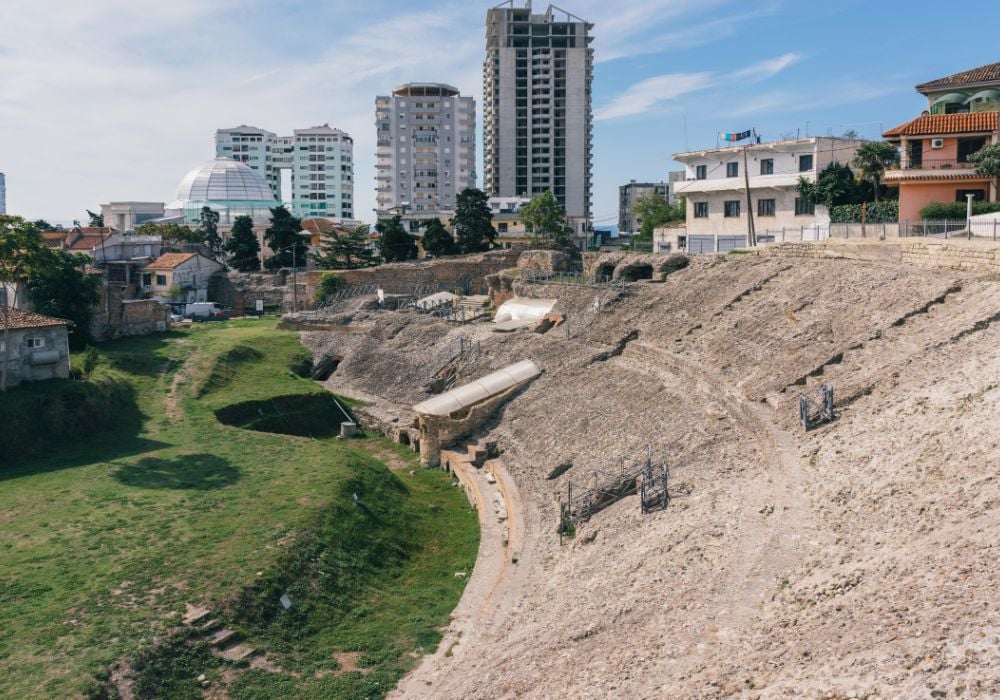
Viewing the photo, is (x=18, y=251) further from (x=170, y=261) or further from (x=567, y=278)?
(x=170, y=261)

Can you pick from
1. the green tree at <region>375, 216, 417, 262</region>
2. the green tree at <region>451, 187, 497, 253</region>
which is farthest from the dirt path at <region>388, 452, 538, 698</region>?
the green tree at <region>375, 216, 417, 262</region>

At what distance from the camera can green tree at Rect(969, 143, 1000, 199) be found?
1623 inches

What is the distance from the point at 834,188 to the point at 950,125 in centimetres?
698

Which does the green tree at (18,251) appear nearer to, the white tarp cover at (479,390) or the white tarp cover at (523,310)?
the white tarp cover at (479,390)

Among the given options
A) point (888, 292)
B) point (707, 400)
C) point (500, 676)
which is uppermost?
point (888, 292)

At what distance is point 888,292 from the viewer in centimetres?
3266

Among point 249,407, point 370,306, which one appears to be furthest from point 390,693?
point 370,306

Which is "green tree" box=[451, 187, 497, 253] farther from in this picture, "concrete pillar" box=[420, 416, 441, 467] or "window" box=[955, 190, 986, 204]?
"window" box=[955, 190, 986, 204]

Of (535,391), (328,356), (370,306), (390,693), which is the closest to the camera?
(390,693)

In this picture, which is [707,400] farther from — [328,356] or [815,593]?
[328,356]

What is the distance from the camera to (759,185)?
55.4m

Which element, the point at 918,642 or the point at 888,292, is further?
the point at 888,292

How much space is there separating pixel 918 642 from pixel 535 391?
27.0m

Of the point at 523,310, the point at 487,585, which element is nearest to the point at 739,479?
the point at 487,585
